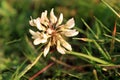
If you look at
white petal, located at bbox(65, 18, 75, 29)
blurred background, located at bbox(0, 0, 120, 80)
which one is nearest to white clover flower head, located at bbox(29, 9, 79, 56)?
white petal, located at bbox(65, 18, 75, 29)

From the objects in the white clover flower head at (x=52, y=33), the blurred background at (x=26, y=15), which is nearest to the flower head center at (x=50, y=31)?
the white clover flower head at (x=52, y=33)

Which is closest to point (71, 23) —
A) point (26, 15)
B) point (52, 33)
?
point (52, 33)

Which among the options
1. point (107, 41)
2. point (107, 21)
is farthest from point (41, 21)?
point (107, 21)

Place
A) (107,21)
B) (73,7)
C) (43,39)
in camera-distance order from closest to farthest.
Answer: (43,39) < (107,21) < (73,7)

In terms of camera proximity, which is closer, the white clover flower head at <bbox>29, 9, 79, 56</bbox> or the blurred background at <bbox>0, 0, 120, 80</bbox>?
the white clover flower head at <bbox>29, 9, 79, 56</bbox>

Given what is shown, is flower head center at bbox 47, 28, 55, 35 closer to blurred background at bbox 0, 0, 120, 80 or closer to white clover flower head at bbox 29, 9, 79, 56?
white clover flower head at bbox 29, 9, 79, 56

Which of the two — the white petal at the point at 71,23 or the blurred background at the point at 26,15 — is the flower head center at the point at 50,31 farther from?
the blurred background at the point at 26,15

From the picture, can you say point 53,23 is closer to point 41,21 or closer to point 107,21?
point 41,21

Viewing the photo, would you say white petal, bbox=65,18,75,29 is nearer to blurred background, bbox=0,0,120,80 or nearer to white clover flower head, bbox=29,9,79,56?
white clover flower head, bbox=29,9,79,56
